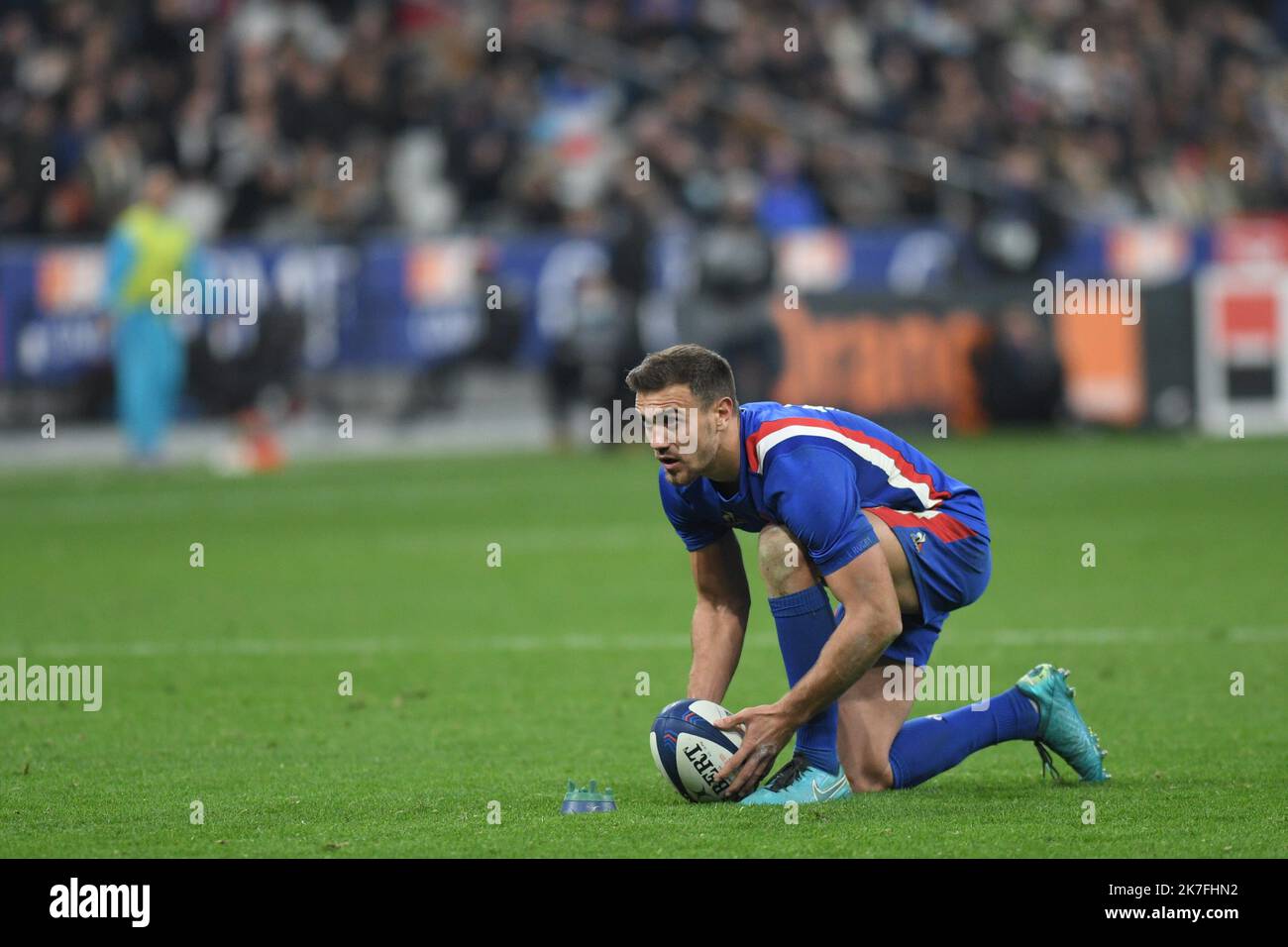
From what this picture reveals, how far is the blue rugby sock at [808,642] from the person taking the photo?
5.97 meters

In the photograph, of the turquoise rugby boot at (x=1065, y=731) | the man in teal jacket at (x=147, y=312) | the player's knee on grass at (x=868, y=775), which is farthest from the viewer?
the man in teal jacket at (x=147, y=312)

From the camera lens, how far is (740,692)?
328 inches

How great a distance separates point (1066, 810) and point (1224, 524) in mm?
8426

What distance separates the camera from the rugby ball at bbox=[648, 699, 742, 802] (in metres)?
5.94

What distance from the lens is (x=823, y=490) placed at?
226 inches

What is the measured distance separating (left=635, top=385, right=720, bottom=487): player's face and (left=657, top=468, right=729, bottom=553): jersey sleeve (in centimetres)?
28

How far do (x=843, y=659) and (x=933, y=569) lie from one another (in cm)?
63

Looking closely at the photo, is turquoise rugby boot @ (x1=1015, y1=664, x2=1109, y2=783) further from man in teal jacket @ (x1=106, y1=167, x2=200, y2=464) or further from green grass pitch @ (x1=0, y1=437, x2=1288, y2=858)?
man in teal jacket @ (x1=106, y1=167, x2=200, y2=464)

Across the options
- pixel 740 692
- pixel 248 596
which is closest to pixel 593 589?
pixel 248 596

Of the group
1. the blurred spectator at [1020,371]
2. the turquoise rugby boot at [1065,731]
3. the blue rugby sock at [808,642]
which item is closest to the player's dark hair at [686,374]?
the blue rugby sock at [808,642]

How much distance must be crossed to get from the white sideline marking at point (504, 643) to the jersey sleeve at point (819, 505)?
386 cm

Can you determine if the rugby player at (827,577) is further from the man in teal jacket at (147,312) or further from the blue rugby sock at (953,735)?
the man in teal jacket at (147,312)
